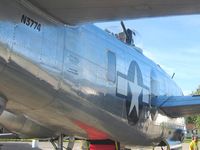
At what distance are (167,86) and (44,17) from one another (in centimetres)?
763

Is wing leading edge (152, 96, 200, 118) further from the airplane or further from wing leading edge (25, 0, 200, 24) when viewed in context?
wing leading edge (25, 0, 200, 24)

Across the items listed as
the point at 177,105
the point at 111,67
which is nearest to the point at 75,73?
the point at 111,67

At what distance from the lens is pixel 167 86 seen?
12.4m

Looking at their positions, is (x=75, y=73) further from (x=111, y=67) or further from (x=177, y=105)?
(x=177, y=105)

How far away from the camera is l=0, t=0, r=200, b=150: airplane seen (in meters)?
4.87

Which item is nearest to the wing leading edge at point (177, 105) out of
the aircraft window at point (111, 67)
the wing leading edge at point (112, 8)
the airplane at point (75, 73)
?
the airplane at point (75, 73)

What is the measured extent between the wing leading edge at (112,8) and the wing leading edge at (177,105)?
5716 mm

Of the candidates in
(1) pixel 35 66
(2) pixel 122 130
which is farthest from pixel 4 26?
(2) pixel 122 130

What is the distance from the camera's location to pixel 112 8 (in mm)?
4902

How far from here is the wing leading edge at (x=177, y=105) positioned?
10.9 meters

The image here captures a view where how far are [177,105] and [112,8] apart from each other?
272 inches

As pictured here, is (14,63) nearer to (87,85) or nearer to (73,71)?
(73,71)

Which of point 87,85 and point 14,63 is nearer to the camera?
point 14,63

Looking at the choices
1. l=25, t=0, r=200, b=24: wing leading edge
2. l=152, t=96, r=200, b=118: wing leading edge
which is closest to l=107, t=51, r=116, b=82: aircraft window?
l=25, t=0, r=200, b=24: wing leading edge
